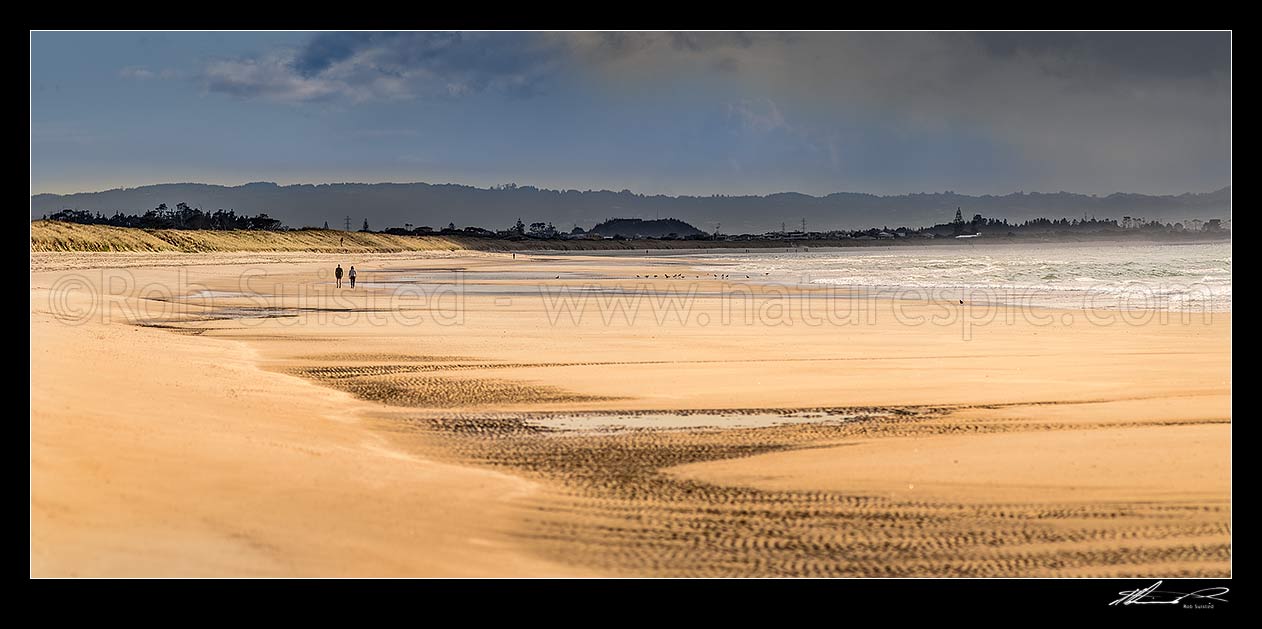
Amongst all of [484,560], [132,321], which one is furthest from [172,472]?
[132,321]

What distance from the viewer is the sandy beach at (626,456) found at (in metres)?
5.59

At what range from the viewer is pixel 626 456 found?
802cm

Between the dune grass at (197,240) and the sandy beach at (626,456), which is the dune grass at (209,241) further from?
the sandy beach at (626,456)

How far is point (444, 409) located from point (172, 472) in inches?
142
